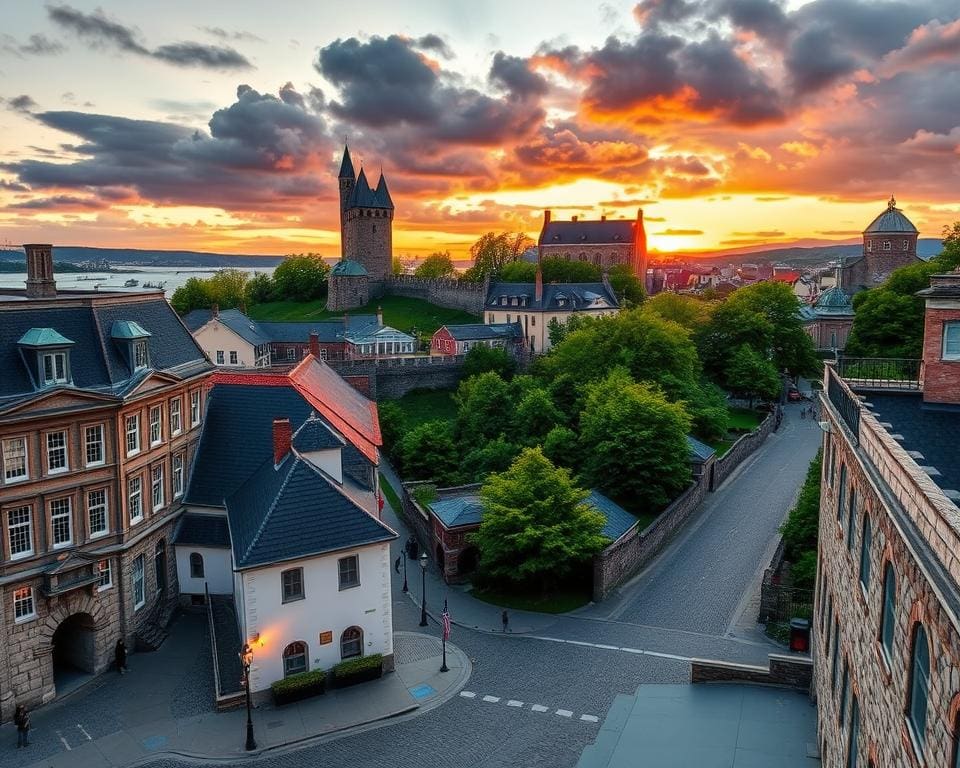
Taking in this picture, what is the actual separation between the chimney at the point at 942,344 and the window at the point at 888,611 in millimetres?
8659

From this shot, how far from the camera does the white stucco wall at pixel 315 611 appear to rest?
2406 cm

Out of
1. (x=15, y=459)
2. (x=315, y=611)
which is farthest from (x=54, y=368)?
(x=315, y=611)

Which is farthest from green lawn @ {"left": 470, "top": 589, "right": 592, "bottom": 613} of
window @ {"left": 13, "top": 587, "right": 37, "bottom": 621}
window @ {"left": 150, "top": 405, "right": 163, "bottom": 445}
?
window @ {"left": 13, "top": 587, "right": 37, "bottom": 621}

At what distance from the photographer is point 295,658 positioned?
24.9 metres

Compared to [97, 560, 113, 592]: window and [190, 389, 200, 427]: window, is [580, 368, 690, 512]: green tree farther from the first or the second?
[97, 560, 113, 592]: window

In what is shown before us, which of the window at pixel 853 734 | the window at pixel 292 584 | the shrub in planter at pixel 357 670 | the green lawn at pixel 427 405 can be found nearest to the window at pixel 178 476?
the window at pixel 292 584

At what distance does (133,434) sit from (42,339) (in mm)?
4961

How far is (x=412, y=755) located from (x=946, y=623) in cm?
1755

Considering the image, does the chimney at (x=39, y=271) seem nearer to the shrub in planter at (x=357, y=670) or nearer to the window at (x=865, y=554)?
the shrub in planter at (x=357, y=670)

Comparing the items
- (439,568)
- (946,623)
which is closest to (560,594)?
(439,568)

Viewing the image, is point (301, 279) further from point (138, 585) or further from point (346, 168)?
point (138, 585)

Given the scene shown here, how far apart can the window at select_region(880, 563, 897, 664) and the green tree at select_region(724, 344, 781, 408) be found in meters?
56.7

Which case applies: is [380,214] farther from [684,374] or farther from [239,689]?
[239,689]

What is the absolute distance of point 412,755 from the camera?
21.4 metres
